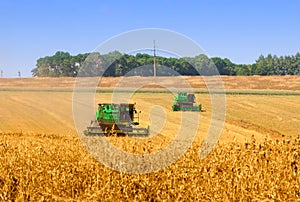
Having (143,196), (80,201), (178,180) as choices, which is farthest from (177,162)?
(80,201)

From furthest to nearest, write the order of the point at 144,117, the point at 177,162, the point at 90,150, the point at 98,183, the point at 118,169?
the point at 144,117 → the point at 90,150 → the point at 177,162 → the point at 118,169 → the point at 98,183

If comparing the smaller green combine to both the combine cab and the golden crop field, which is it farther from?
the golden crop field

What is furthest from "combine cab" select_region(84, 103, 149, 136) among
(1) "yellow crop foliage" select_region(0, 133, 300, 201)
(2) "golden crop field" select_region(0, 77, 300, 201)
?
(1) "yellow crop foliage" select_region(0, 133, 300, 201)

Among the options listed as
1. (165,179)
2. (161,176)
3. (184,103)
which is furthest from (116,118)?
(184,103)

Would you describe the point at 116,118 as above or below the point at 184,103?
above

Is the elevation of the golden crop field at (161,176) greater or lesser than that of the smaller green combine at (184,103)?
greater

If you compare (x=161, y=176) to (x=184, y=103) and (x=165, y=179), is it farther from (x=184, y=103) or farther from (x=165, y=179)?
(x=184, y=103)

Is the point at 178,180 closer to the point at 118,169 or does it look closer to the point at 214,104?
the point at 118,169

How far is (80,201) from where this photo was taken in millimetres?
6824

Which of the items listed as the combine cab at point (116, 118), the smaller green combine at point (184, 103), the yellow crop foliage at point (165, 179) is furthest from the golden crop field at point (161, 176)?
the smaller green combine at point (184, 103)

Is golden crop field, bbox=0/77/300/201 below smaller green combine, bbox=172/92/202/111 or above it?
above

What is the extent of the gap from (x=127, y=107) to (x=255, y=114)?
53.3 feet

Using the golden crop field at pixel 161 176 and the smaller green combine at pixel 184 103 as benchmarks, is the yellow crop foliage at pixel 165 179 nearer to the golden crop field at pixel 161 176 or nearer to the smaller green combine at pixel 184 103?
the golden crop field at pixel 161 176

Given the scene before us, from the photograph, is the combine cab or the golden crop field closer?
the golden crop field
